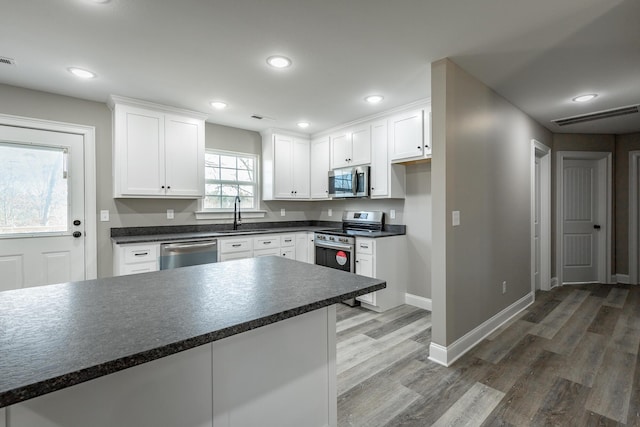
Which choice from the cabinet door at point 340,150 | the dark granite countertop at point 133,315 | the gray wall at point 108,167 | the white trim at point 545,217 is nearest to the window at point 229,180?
the gray wall at point 108,167

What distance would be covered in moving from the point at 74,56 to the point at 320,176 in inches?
122

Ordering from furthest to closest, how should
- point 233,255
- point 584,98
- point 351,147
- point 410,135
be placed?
point 351,147
point 233,255
point 410,135
point 584,98

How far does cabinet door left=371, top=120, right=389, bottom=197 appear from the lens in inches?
149

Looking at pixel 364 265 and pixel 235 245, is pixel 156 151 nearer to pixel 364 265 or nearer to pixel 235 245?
pixel 235 245

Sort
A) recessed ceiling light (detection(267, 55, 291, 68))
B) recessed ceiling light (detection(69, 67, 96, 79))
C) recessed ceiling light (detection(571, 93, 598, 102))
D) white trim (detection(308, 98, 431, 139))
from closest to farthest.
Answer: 1. recessed ceiling light (detection(267, 55, 291, 68))
2. recessed ceiling light (detection(69, 67, 96, 79))
3. recessed ceiling light (detection(571, 93, 598, 102))
4. white trim (detection(308, 98, 431, 139))

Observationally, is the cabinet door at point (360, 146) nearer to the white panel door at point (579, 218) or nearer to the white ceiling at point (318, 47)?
the white ceiling at point (318, 47)

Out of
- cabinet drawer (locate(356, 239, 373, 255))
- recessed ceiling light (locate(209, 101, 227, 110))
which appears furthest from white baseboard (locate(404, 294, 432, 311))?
recessed ceiling light (locate(209, 101, 227, 110))

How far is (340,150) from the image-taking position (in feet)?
14.4

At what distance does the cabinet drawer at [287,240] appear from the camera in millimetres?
4230

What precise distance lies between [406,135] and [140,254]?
10.3 ft

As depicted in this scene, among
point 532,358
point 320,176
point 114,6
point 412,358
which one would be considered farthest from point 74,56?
point 532,358

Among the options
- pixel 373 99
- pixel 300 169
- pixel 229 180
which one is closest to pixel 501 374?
pixel 373 99

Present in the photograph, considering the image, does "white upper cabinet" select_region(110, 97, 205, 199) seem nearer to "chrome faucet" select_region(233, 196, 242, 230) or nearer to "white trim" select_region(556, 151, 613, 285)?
"chrome faucet" select_region(233, 196, 242, 230)

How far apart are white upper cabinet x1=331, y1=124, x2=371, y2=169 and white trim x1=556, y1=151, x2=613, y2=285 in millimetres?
3059
